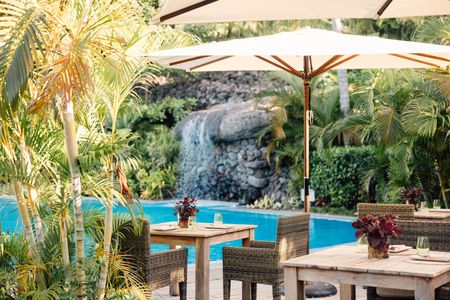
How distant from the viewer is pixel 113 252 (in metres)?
6.25

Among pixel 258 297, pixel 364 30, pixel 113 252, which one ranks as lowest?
pixel 258 297

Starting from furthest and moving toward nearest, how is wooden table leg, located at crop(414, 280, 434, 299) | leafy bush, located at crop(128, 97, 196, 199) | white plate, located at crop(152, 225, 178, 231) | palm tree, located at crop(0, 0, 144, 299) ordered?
leafy bush, located at crop(128, 97, 196, 199)
white plate, located at crop(152, 225, 178, 231)
wooden table leg, located at crop(414, 280, 434, 299)
palm tree, located at crop(0, 0, 144, 299)

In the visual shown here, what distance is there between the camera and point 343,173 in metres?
18.6

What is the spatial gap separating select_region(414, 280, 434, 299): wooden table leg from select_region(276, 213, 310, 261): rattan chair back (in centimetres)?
201

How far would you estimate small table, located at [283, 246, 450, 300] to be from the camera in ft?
17.7

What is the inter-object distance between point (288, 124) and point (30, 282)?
14475 mm

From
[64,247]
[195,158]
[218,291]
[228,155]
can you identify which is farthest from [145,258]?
[195,158]

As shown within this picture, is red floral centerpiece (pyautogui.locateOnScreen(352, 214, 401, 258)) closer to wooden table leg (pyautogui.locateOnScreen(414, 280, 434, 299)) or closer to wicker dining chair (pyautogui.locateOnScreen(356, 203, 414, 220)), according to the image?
wooden table leg (pyautogui.locateOnScreen(414, 280, 434, 299))

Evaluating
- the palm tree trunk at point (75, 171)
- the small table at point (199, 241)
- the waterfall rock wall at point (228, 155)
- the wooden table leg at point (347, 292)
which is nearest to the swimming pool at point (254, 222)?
the waterfall rock wall at point (228, 155)

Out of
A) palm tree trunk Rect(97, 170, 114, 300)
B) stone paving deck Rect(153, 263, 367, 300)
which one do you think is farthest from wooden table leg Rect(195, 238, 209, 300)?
palm tree trunk Rect(97, 170, 114, 300)

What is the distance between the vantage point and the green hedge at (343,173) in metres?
18.2

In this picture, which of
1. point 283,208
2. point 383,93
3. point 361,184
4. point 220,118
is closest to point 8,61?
point 383,93

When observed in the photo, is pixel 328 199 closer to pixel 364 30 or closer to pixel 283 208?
pixel 283 208

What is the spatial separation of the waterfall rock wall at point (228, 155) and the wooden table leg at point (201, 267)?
12.8 metres
